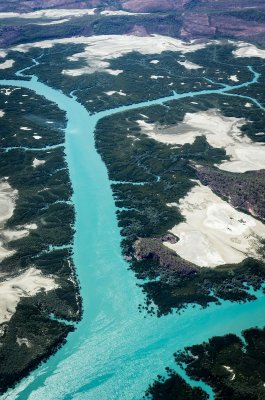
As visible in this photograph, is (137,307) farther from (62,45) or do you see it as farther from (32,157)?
(62,45)

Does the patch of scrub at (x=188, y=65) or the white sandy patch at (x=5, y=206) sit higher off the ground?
the patch of scrub at (x=188, y=65)

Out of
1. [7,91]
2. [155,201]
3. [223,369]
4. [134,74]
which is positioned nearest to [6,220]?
[155,201]

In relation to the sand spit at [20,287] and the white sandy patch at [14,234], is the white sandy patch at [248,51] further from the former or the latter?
the sand spit at [20,287]

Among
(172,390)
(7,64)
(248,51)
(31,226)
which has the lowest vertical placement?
(172,390)

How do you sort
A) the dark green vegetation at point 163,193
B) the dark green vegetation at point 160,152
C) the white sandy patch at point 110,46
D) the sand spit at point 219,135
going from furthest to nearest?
1. the white sandy patch at point 110,46
2. the sand spit at point 219,135
3. the dark green vegetation at point 160,152
4. the dark green vegetation at point 163,193

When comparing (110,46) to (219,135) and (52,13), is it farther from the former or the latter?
(219,135)

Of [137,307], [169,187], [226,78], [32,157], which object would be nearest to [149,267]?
[137,307]

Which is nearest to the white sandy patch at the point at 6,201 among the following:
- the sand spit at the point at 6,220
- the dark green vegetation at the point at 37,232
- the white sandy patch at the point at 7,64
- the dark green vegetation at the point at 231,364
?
the sand spit at the point at 6,220

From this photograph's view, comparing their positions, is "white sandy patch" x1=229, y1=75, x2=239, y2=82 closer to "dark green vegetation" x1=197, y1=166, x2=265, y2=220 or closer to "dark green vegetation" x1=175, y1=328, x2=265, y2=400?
"dark green vegetation" x1=197, y1=166, x2=265, y2=220
